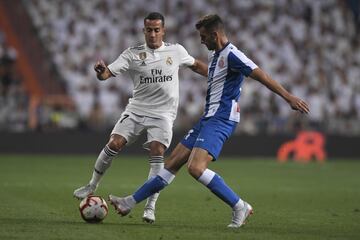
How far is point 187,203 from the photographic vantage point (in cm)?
1273

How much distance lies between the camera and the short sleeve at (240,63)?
30.5 ft

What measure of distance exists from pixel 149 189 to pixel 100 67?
1613mm

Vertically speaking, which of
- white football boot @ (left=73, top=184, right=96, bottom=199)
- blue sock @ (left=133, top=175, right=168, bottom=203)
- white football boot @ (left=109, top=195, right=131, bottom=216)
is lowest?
white football boot @ (left=73, top=184, right=96, bottom=199)

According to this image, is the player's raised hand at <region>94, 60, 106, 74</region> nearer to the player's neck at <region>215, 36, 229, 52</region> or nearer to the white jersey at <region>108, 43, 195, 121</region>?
the white jersey at <region>108, 43, 195, 121</region>

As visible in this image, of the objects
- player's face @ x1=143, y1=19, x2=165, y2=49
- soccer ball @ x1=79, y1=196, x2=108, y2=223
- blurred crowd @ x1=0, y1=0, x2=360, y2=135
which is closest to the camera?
soccer ball @ x1=79, y1=196, x2=108, y2=223

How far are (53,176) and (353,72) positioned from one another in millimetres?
13763

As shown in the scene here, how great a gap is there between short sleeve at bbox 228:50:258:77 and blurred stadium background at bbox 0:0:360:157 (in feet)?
51.0

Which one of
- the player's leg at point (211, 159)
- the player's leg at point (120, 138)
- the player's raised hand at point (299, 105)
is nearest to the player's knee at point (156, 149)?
the player's leg at point (120, 138)

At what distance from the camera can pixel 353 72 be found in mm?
28094

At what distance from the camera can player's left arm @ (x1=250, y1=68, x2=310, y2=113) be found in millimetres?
8859

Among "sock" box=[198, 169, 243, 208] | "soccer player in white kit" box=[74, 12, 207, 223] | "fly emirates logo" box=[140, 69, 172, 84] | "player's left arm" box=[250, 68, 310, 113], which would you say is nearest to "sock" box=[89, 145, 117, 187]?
"soccer player in white kit" box=[74, 12, 207, 223]

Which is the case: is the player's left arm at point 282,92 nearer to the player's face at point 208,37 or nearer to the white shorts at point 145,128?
the player's face at point 208,37

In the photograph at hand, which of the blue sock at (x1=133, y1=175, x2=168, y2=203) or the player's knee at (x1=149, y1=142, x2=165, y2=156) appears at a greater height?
the player's knee at (x1=149, y1=142, x2=165, y2=156)

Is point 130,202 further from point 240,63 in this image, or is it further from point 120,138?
point 240,63
